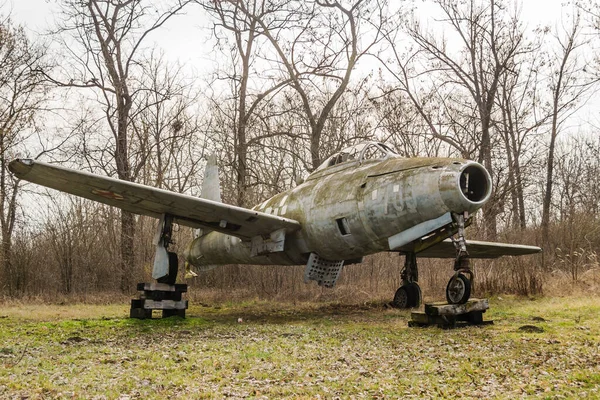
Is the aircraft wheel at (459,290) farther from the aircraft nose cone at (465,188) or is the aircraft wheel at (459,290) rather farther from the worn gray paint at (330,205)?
the aircraft nose cone at (465,188)

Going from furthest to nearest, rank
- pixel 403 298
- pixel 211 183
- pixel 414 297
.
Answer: pixel 211 183 < pixel 403 298 < pixel 414 297

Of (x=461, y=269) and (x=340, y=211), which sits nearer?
(x=461, y=269)

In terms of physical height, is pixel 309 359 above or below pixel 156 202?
below

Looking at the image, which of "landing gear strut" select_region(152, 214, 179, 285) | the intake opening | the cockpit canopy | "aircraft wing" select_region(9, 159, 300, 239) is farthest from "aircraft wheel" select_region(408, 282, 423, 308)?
"landing gear strut" select_region(152, 214, 179, 285)

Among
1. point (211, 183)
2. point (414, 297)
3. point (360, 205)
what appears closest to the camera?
point (360, 205)

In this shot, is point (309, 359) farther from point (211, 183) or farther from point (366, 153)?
point (211, 183)

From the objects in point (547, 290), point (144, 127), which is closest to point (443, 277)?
point (547, 290)

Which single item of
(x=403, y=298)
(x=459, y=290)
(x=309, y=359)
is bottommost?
(x=309, y=359)

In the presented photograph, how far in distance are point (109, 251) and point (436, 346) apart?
1652 centimetres

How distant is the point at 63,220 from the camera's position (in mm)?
19609

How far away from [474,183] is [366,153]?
3031mm

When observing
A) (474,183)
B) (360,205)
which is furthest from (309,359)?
(474,183)

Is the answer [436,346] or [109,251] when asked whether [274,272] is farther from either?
[436,346]

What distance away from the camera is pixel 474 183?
8.46m
